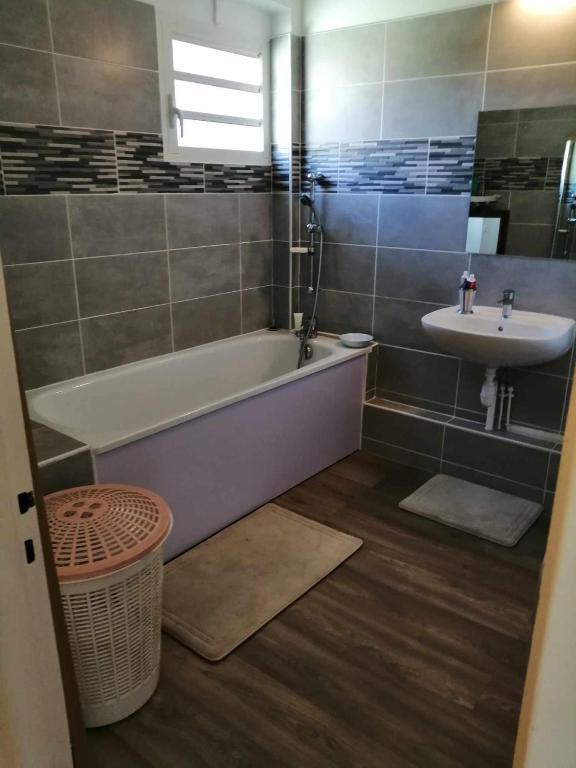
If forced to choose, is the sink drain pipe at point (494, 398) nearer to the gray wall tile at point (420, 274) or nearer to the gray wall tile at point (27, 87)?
the gray wall tile at point (420, 274)

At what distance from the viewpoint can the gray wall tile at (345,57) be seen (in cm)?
310

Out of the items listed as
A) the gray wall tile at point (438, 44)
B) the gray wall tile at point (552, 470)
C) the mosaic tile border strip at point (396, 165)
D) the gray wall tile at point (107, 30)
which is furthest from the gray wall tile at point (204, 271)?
the gray wall tile at point (552, 470)

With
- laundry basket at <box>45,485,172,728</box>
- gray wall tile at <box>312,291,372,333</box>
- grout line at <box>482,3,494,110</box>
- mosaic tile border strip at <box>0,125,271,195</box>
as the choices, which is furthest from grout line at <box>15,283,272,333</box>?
grout line at <box>482,3,494,110</box>

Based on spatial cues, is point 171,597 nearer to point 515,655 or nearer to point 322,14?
point 515,655

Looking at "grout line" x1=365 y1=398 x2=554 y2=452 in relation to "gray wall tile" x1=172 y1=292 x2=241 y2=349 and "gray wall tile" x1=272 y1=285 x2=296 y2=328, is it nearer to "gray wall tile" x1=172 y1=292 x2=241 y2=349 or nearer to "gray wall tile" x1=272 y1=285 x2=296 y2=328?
"gray wall tile" x1=272 y1=285 x2=296 y2=328

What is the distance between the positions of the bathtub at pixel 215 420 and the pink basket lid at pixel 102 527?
314 mm

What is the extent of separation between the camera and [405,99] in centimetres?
306

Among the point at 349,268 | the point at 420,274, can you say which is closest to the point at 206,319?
the point at 349,268

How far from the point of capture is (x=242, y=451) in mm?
2730

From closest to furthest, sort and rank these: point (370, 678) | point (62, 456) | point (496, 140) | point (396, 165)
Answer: point (370, 678) < point (62, 456) < point (496, 140) < point (396, 165)

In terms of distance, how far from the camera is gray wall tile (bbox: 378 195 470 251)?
302 centimetres

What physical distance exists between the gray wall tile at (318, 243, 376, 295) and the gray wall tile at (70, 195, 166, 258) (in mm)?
1004

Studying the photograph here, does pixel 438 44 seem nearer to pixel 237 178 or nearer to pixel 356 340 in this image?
pixel 237 178

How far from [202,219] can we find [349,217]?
82cm
